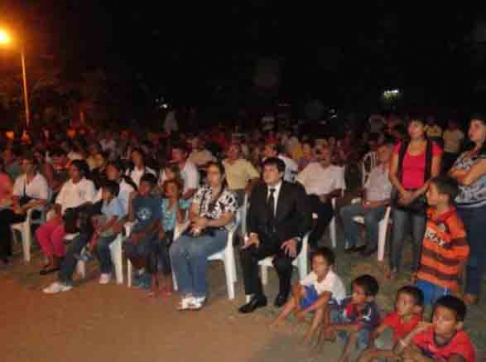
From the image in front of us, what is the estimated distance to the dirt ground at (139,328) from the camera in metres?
3.81

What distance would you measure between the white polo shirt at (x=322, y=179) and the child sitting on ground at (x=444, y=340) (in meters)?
3.03

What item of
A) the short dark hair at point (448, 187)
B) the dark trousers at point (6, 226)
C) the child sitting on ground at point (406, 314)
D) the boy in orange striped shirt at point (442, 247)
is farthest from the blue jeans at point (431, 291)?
the dark trousers at point (6, 226)

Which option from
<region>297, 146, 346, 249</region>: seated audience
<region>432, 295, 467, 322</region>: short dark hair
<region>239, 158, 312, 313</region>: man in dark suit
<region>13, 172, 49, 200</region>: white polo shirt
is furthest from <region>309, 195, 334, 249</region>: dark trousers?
<region>13, 172, 49, 200</region>: white polo shirt

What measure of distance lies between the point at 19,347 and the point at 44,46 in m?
14.8

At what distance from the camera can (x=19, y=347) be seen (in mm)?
4020

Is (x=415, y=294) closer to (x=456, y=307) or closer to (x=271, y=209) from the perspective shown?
(x=456, y=307)

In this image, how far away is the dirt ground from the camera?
3812mm

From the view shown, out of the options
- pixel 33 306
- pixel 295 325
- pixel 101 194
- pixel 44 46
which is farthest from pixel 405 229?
pixel 44 46

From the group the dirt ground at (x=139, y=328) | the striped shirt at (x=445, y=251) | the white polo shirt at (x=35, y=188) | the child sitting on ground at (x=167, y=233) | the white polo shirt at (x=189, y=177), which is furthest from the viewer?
the white polo shirt at (x=189, y=177)

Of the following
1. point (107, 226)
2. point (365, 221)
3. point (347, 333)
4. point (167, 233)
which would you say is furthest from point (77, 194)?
point (347, 333)

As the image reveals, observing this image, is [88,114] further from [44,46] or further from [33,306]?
[33,306]

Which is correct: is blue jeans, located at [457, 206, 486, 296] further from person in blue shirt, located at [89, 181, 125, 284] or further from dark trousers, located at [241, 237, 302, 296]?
person in blue shirt, located at [89, 181, 125, 284]

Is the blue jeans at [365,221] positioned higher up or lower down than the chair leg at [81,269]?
higher up

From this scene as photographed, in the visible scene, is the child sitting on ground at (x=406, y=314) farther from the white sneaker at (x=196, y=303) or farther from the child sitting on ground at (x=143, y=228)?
the child sitting on ground at (x=143, y=228)
